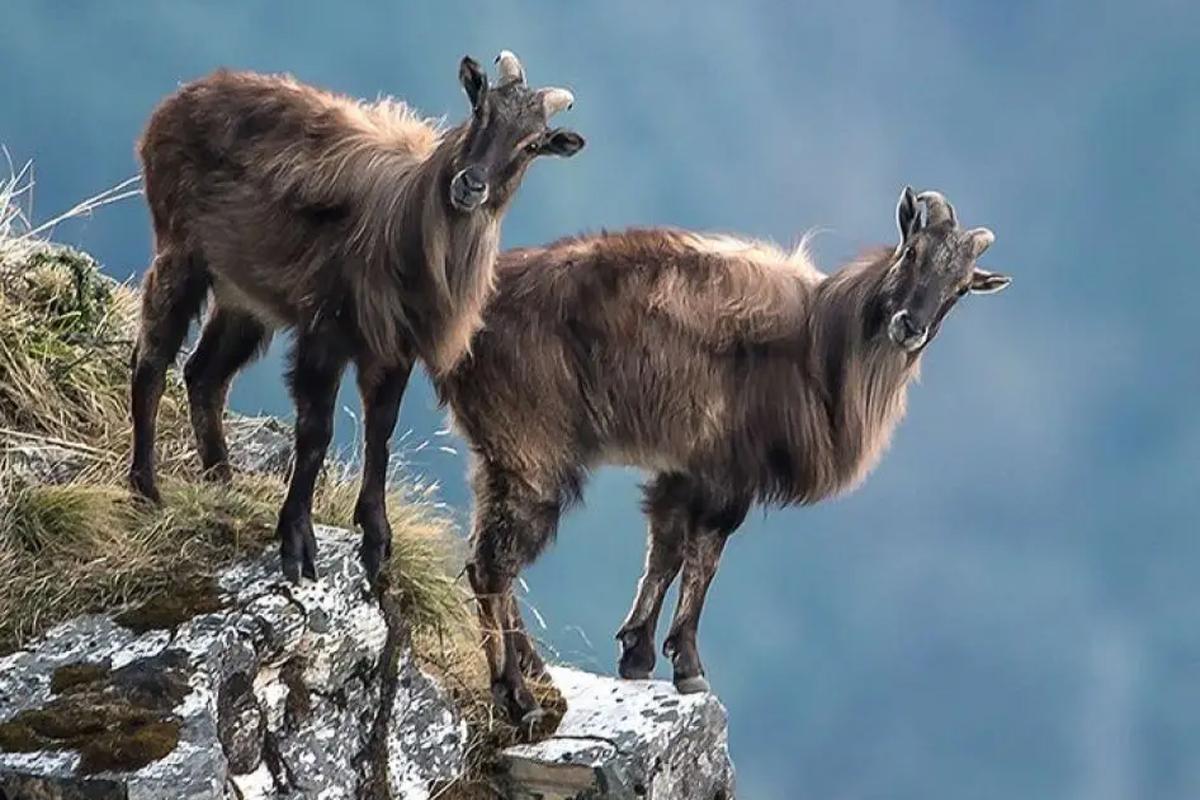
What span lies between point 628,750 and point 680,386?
62.4 inches

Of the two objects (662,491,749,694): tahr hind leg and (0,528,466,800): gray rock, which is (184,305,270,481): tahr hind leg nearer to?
(0,528,466,800): gray rock

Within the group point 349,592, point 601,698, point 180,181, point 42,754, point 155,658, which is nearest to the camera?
point 42,754

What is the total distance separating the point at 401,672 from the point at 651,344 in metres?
1.79

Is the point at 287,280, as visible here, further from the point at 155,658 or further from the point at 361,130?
the point at 155,658

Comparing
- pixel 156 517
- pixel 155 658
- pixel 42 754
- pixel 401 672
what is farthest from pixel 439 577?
pixel 42 754

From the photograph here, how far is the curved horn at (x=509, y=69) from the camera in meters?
6.41

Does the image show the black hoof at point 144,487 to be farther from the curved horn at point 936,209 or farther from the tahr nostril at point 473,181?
the curved horn at point 936,209

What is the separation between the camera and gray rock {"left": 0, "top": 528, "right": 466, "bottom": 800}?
5.64 m

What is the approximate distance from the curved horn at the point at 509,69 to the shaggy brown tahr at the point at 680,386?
1.42 meters

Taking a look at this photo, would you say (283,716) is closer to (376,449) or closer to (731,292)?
(376,449)

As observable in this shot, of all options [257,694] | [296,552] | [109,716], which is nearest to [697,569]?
[296,552]

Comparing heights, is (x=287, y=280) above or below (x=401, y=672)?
above

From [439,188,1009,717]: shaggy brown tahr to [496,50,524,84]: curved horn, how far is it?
142 centimetres

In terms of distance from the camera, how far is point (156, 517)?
6809 mm
